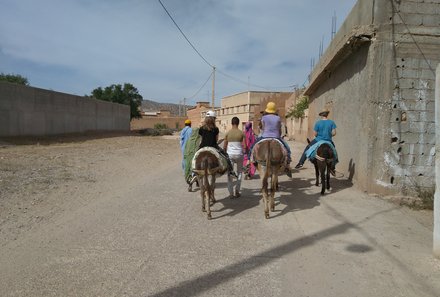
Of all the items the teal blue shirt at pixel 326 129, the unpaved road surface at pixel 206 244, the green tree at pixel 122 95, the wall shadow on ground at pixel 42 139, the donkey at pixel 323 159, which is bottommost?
the unpaved road surface at pixel 206 244

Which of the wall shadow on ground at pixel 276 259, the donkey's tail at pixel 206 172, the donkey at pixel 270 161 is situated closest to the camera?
the wall shadow on ground at pixel 276 259

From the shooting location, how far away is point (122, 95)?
5197 centimetres

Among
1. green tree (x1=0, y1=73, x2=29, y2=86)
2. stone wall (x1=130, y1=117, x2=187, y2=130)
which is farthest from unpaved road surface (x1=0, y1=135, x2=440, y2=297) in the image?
stone wall (x1=130, y1=117, x2=187, y2=130)

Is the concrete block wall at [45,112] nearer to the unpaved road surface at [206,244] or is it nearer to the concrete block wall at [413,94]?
the unpaved road surface at [206,244]

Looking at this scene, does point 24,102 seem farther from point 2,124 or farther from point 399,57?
point 399,57

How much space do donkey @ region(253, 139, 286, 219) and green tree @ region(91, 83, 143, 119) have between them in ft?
156

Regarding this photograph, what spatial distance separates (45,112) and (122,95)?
91.1 ft

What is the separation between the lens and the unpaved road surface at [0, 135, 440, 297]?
3887 mm

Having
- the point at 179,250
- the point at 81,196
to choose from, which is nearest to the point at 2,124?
the point at 81,196

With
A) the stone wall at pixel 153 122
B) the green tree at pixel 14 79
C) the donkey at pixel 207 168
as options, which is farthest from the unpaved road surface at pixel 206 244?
the stone wall at pixel 153 122

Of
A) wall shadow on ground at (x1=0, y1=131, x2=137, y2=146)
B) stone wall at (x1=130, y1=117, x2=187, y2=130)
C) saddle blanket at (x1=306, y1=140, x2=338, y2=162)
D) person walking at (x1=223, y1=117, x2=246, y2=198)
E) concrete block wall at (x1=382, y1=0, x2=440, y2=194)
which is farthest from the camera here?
stone wall at (x1=130, y1=117, x2=187, y2=130)

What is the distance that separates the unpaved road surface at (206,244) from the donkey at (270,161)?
1.71 feet

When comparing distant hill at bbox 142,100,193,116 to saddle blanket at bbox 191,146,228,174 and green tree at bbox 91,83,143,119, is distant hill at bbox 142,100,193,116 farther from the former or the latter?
saddle blanket at bbox 191,146,228,174

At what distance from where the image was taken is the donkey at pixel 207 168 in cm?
655
